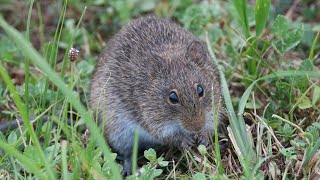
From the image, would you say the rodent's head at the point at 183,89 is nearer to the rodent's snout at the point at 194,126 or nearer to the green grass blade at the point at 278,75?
the rodent's snout at the point at 194,126

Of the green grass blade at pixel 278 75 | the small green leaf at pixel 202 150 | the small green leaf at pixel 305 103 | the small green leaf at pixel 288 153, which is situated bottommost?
the small green leaf at pixel 288 153

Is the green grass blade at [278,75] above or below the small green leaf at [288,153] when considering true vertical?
above

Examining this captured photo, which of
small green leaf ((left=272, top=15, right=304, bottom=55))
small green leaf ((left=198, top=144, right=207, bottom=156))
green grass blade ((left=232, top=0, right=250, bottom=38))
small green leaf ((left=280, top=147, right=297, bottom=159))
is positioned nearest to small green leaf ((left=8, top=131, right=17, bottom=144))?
small green leaf ((left=198, top=144, right=207, bottom=156))

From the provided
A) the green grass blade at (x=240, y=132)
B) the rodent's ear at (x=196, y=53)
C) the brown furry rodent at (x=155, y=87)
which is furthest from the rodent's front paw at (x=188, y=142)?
the rodent's ear at (x=196, y=53)

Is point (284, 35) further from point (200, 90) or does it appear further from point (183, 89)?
point (183, 89)

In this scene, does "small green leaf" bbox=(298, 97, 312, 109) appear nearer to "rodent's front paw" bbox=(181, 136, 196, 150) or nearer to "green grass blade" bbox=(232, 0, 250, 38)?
"green grass blade" bbox=(232, 0, 250, 38)

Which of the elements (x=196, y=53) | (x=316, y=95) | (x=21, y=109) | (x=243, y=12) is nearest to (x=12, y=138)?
(x=21, y=109)

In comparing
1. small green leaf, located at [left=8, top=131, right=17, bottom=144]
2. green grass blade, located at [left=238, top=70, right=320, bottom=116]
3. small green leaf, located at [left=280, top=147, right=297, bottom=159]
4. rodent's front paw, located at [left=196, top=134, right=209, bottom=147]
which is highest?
green grass blade, located at [left=238, top=70, right=320, bottom=116]

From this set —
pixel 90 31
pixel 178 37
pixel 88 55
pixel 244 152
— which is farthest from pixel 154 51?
pixel 90 31
